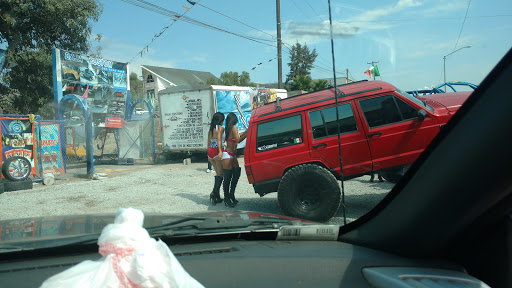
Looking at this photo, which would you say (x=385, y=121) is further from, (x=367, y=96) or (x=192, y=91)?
(x=192, y=91)

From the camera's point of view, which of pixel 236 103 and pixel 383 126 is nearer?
pixel 383 126

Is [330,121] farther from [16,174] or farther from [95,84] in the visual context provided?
[95,84]

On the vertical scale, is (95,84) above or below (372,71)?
above

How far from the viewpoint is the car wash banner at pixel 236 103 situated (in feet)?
49.3

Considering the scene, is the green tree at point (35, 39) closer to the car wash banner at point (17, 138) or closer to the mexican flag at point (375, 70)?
the car wash banner at point (17, 138)

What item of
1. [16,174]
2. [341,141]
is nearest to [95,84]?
[16,174]

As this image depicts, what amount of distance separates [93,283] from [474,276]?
1808 millimetres

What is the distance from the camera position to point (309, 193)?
5547 mm

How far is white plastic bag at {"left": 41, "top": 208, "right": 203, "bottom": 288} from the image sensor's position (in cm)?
118

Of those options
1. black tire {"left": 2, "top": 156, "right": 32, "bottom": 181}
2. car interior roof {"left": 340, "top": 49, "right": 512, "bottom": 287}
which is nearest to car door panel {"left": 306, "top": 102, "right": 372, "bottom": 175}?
car interior roof {"left": 340, "top": 49, "right": 512, "bottom": 287}

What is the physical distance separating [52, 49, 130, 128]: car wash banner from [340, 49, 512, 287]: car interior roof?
14.4m

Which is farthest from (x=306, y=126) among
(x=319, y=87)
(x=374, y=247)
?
(x=374, y=247)

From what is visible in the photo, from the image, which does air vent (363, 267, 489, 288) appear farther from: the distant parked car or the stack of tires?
the distant parked car

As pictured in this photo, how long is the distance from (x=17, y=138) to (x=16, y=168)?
1.10 metres
